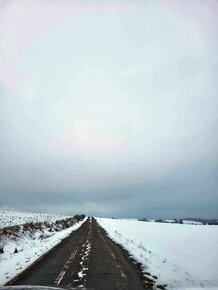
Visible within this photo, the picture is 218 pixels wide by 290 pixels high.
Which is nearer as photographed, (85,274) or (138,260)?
(85,274)

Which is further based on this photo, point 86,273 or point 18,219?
point 18,219

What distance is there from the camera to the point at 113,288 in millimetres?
9523

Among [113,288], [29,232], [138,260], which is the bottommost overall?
[113,288]

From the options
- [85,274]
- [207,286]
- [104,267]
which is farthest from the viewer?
[104,267]

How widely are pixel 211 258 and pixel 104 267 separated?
288 inches

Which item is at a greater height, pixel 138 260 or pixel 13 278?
pixel 138 260

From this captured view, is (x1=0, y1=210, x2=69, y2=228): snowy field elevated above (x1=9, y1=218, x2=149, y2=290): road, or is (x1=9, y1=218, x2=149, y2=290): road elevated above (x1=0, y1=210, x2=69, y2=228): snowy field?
(x1=0, y1=210, x2=69, y2=228): snowy field

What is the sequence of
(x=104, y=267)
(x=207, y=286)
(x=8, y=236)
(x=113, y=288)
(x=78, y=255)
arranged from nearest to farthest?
1. (x=113, y=288)
2. (x=207, y=286)
3. (x=104, y=267)
4. (x=78, y=255)
5. (x=8, y=236)

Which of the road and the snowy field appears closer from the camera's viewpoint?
the road

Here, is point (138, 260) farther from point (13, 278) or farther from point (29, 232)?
point (29, 232)

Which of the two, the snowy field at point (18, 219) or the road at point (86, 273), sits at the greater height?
the snowy field at point (18, 219)

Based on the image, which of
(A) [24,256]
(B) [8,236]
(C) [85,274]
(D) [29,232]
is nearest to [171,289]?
(C) [85,274]

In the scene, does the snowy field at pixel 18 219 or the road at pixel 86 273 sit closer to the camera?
the road at pixel 86 273

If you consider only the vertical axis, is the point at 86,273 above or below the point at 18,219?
below
